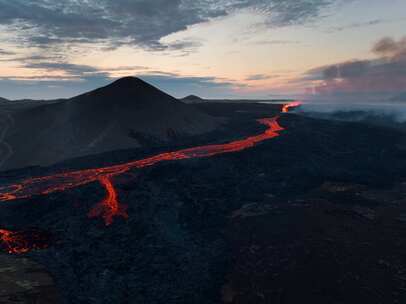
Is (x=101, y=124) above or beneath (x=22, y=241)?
above

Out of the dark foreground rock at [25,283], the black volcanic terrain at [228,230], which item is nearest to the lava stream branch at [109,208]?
the black volcanic terrain at [228,230]

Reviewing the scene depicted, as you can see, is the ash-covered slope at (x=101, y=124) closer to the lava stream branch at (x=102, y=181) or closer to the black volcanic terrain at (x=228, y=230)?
the black volcanic terrain at (x=228, y=230)

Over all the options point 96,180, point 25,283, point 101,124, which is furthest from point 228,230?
point 101,124

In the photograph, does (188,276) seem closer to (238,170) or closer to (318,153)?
(238,170)

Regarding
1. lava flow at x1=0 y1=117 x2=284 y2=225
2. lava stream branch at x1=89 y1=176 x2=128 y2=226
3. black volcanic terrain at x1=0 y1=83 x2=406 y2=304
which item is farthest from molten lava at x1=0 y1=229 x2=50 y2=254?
lava flow at x1=0 y1=117 x2=284 y2=225

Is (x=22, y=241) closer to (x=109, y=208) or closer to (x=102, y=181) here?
(x=109, y=208)

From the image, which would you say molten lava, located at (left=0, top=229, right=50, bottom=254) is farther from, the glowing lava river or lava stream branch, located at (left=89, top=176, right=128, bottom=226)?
lava stream branch, located at (left=89, top=176, right=128, bottom=226)
